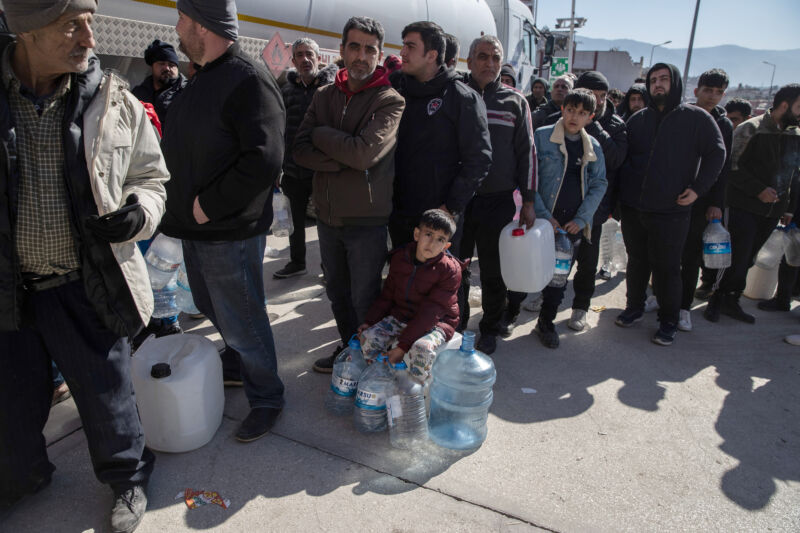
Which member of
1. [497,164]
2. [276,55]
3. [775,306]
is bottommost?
[775,306]

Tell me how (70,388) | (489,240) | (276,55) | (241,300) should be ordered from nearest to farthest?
(70,388) < (241,300) < (489,240) < (276,55)

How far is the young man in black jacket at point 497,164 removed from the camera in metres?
3.69

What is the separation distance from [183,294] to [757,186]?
477cm

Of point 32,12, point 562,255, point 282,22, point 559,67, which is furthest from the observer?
point 559,67

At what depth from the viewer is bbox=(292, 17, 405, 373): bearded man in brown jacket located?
290 cm

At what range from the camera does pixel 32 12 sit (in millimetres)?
1721

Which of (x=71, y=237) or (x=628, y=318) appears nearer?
(x=71, y=237)

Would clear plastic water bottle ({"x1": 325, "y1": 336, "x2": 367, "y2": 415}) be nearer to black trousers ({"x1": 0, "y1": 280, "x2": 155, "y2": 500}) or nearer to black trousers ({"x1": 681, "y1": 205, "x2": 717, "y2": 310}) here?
black trousers ({"x1": 0, "y1": 280, "x2": 155, "y2": 500})

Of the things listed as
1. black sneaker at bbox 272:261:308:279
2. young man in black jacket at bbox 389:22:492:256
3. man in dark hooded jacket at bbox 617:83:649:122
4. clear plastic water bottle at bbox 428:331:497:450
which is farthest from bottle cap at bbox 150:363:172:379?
man in dark hooded jacket at bbox 617:83:649:122

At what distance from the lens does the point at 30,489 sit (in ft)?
7.50

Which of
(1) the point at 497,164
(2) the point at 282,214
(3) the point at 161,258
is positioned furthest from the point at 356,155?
(2) the point at 282,214

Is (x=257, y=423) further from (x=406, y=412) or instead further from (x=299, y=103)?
(x=299, y=103)

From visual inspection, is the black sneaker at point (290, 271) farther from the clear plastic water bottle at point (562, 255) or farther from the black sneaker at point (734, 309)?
the black sneaker at point (734, 309)

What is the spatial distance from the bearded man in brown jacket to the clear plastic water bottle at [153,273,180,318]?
1.19 metres
